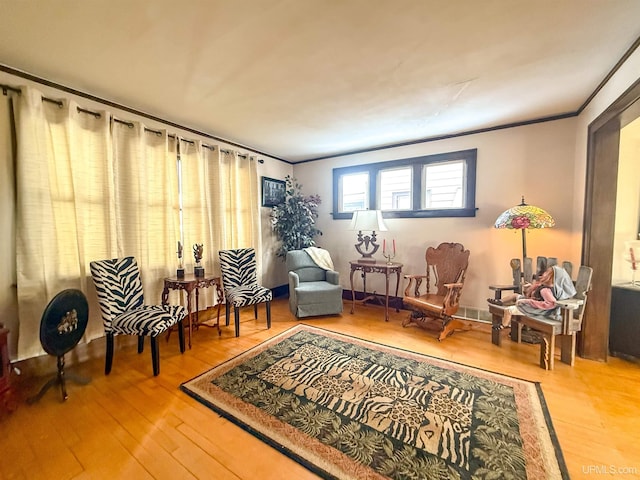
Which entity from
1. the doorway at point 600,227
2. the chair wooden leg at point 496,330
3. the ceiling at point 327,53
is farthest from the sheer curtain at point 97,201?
the doorway at point 600,227

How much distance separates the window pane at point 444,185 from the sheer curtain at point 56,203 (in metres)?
3.79

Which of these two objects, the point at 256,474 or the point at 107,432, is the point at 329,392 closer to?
the point at 256,474

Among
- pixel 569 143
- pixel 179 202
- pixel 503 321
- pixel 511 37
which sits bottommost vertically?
pixel 503 321

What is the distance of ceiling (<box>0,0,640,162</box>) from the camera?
143cm

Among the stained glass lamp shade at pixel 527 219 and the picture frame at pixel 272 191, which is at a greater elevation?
the picture frame at pixel 272 191

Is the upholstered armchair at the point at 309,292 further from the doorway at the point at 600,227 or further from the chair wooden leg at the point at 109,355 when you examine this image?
the doorway at the point at 600,227

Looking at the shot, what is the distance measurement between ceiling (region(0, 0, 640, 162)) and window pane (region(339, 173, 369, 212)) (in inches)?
56.1

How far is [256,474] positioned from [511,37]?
2.93 meters

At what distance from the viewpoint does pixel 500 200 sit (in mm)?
3174

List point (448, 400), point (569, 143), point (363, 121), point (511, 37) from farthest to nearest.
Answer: point (363, 121)
point (569, 143)
point (448, 400)
point (511, 37)

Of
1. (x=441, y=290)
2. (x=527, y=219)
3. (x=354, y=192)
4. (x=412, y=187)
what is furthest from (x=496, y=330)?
(x=354, y=192)

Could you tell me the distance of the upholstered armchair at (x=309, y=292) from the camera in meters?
3.42

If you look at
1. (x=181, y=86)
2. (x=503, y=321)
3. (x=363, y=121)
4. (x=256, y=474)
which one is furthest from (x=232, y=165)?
(x=503, y=321)

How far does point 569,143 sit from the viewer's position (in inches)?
110
